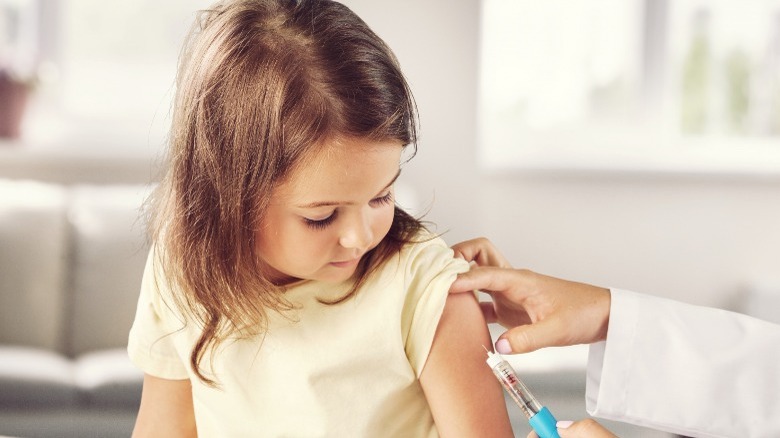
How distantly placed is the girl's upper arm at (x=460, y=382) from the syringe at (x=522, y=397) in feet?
0.15

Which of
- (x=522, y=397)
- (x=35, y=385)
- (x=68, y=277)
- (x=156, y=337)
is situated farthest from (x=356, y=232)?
(x=68, y=277)

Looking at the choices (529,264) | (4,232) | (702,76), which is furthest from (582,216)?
(4,232)

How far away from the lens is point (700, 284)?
3.77 m

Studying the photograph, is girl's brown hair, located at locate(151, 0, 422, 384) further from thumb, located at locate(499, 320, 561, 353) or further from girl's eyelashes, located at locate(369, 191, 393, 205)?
thumb, located at locate(499, 320, 561, 353)

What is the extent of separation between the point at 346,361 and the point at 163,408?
0.28 m

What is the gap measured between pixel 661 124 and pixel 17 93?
95.9 inches

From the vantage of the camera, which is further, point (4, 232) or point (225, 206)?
point (4, 232)

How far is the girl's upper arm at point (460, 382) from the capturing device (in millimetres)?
1017

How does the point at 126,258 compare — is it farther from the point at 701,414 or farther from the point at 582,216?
the point at 701,414

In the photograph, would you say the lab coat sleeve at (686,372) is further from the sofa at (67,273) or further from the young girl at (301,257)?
the sofa at (67,273)

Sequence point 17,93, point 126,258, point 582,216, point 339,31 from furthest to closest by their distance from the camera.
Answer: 1. point 582,216
2. point 17,93
3. point 126,258
4. point 339,31

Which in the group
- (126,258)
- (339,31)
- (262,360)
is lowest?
(126,258)

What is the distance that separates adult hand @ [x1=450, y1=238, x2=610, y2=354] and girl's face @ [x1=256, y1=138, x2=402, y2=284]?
0.13 metres

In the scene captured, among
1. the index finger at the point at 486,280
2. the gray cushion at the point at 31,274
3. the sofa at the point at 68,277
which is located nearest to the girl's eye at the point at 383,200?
the index finger at the point at 486,280
